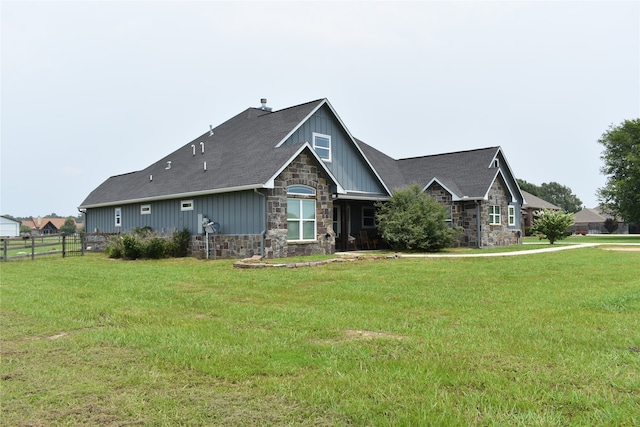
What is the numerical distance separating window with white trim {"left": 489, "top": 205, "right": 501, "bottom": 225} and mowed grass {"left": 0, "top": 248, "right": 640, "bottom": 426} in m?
16.5

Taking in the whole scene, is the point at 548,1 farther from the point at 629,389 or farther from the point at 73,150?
the point at 73,150

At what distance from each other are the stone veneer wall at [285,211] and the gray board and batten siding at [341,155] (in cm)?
290

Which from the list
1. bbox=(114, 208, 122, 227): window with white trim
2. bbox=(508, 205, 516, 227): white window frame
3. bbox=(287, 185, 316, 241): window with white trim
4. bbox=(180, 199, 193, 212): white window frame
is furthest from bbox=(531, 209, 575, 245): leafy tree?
bbox=(114, 208, 122, 227): window with white trim

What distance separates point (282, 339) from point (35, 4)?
35.3ft

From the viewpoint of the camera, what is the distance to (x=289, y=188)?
17.4m

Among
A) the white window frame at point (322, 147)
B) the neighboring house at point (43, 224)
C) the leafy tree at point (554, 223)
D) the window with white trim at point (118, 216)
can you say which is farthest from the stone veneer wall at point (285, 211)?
the neighboring house at point (43, 224)

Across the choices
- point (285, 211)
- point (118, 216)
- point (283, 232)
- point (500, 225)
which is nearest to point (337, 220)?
point (285, 211)

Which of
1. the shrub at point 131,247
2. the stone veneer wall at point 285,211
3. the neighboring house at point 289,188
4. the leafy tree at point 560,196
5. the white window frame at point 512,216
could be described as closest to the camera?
the stone veneer wall at point 285,211

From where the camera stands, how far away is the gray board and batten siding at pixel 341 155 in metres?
21.2

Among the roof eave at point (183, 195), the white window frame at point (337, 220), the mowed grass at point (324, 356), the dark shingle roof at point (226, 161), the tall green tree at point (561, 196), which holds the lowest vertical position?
the mowed grass at point (324, 356)

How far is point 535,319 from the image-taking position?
6387 millimetres

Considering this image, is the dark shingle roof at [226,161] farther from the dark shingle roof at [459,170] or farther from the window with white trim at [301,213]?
the dark shingle roof at [459,170]

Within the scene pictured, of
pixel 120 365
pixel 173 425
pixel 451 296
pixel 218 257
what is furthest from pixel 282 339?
pixel 218 257

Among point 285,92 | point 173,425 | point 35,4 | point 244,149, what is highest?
point 285,92
